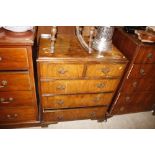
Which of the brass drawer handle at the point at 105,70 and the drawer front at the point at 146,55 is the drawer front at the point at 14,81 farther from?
the drawer front at the point at 146,55

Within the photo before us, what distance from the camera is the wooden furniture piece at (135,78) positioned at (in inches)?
61.2

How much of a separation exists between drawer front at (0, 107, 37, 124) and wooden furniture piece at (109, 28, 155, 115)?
1.03 meters

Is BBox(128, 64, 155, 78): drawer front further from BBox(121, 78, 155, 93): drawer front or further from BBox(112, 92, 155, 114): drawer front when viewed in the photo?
BBox(112, 92, 155, 114): drawer front

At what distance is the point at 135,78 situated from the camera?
1.77 m

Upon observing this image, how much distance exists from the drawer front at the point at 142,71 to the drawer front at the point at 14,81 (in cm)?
109

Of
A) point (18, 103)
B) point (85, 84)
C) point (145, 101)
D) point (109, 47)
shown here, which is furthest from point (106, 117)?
point (18, 103)

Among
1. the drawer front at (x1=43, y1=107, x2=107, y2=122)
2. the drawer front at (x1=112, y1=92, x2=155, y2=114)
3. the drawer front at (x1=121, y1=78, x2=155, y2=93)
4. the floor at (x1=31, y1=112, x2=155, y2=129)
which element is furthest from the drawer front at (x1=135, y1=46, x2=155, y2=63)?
the floor at (x1=31, y1=112, x2=155, y2=129)

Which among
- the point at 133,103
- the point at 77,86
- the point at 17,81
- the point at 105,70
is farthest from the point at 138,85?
the point at 17,81

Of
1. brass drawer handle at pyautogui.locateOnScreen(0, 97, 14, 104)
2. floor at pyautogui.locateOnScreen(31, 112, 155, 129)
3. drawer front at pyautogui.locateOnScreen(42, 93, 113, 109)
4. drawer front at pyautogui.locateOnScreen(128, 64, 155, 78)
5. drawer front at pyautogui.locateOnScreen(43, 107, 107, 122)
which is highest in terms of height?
drawer front at pyautogui.locateOnScreen(128, 64, 155, 78)

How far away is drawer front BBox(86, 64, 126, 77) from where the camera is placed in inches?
58.7

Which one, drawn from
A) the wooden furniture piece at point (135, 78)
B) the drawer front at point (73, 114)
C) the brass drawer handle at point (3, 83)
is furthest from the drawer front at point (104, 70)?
the brass drawer handle at point (3, 83)

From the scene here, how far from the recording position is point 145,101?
2.14 meters

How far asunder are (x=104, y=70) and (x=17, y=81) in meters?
0.83

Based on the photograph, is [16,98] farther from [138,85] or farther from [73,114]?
[138,85]
